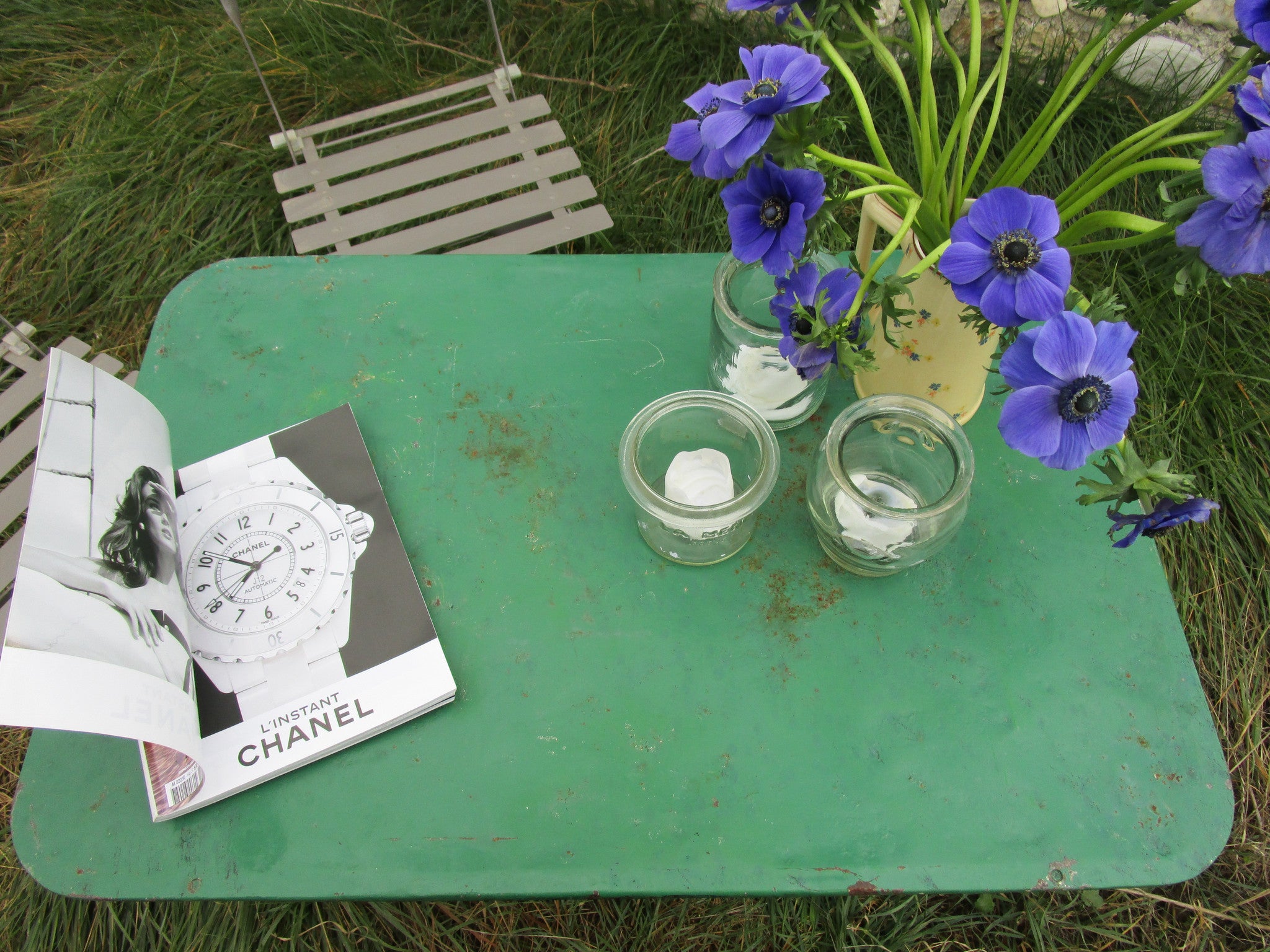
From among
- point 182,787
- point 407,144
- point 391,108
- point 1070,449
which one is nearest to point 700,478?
point 1070,449

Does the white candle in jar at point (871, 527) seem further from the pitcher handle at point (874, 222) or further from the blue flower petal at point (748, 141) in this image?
the blue flower petal at point (748, 141)

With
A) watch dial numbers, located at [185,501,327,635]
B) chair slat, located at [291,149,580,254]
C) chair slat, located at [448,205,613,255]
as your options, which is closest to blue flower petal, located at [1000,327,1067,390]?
watch dial numbers, located at [185,501,327,635]

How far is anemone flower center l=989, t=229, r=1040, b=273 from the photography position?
0.51 meters

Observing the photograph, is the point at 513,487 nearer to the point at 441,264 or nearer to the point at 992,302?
the point at 441,264

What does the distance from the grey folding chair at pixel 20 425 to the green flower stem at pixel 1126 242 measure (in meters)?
1.31

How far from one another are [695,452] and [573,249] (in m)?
1.13

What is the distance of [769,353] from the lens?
802 mm

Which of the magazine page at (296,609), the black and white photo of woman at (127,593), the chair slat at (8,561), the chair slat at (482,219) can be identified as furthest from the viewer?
the chair slat at (482,219)

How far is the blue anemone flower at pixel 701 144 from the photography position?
1.77 feet

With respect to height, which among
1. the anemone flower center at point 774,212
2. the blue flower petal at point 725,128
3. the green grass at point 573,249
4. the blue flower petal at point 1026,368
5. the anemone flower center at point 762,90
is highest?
the anemone flower center at point 762,90

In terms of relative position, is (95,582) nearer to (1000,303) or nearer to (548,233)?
(1000,303)

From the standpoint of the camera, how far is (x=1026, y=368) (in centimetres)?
50

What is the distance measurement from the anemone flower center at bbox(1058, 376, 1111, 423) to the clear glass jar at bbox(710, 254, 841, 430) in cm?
30

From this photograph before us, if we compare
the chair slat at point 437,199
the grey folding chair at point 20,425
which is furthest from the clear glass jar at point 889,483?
the grey folding chair at point 20,425
